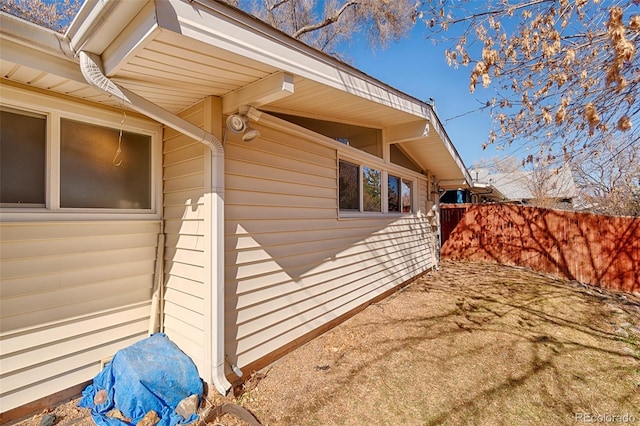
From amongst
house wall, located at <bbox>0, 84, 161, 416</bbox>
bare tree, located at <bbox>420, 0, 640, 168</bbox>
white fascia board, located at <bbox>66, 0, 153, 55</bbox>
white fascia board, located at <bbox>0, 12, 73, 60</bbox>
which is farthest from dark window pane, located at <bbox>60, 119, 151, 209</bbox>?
bare tree, located at <bbox>420, 0, 640, 168</bbox>

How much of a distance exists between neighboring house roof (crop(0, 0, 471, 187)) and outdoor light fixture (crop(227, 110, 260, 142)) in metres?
0.11

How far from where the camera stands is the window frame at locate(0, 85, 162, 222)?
2.28 meters

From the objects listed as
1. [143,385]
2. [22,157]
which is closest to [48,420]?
[143,385]

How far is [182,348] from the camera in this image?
2.90m

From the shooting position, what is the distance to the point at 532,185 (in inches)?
687

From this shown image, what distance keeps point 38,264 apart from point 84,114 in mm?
1366

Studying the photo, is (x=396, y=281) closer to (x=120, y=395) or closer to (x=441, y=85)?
(x=441, y=85)

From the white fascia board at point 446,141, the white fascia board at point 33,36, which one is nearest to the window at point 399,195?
the white fascia board at point 446,141

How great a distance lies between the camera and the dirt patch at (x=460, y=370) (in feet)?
8.47

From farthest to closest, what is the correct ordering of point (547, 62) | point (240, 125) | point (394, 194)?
point (394, 194)
point (547, 62)
point (240, 125)

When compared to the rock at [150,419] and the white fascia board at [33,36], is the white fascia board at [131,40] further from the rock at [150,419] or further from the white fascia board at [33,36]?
the rock at [150,419]

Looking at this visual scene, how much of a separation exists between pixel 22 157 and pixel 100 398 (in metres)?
2.14

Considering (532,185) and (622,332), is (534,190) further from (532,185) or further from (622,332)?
(622,332)

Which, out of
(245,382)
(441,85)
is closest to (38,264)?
(245,382)
